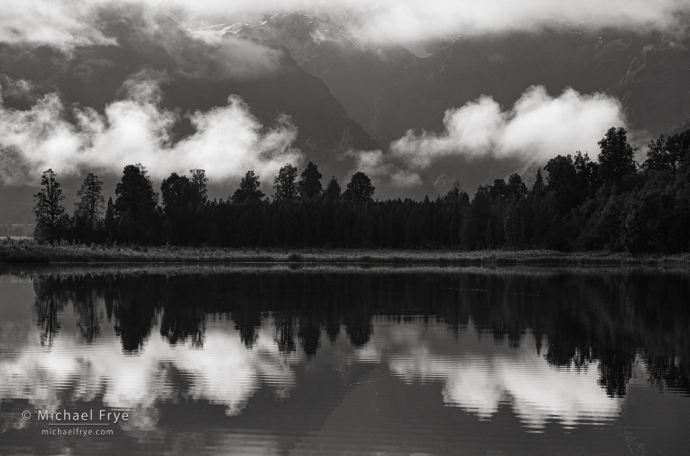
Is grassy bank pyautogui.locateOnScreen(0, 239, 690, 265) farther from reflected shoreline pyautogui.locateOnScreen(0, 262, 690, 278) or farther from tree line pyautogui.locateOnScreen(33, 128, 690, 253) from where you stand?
tree line pyautogui.locateOnScreen(33, 128, 690, 253)

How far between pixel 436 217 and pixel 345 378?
541ft

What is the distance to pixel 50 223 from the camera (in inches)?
5787

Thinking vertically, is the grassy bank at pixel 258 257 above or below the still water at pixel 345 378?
above

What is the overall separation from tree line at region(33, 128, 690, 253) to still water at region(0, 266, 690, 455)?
9964 centimetres

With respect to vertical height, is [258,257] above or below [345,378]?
above

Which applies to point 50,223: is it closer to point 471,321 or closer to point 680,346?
point 471,321

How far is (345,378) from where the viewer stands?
980 inches

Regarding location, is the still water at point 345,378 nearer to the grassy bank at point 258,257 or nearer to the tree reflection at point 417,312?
the tree reflection at point 417,312

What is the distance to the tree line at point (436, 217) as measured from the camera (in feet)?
477

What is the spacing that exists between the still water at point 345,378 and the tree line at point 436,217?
327ft

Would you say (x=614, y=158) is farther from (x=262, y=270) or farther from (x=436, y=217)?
(x=262, y=270)

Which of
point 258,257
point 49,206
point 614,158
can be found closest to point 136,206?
point 49,206

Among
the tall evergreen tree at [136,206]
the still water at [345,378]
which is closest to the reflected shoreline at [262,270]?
the still water at [345,378]

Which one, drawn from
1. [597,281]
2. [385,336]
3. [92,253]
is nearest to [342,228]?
[92,253]
